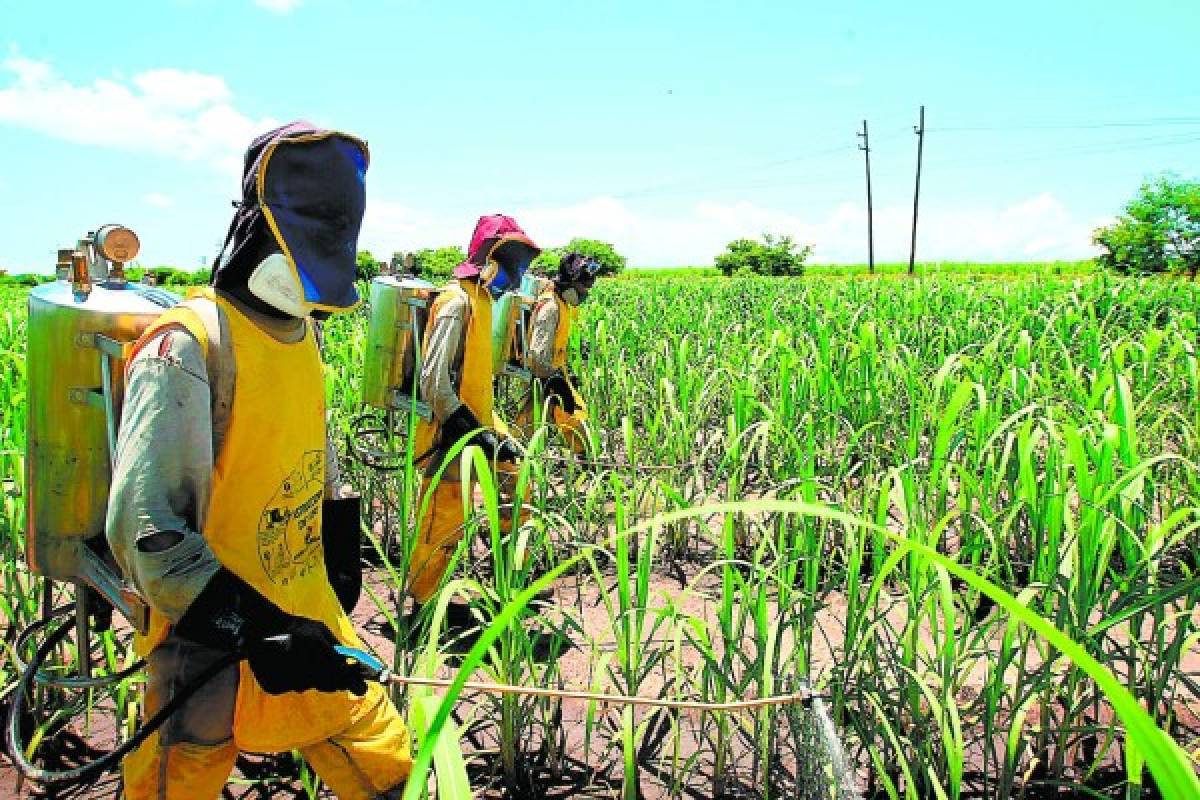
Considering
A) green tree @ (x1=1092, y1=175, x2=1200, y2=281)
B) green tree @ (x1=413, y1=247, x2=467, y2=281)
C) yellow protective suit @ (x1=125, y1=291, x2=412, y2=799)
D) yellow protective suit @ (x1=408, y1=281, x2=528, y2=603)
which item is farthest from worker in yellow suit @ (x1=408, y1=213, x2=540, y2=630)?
green tree @ (x1=1092, y1=175, x2=1200, y2=281)

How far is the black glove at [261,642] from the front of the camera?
130cm

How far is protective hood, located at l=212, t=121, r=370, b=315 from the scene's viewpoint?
138 centimetres

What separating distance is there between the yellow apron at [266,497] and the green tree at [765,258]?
129 ft

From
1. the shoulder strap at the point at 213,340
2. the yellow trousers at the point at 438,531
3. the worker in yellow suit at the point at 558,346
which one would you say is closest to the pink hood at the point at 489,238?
the yellow trousers at the point at 438,531

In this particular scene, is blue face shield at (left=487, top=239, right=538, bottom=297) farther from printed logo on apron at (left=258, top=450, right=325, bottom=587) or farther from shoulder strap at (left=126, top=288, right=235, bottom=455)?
shoulder strap at (left=126, top=288, right=235, bottom=455)

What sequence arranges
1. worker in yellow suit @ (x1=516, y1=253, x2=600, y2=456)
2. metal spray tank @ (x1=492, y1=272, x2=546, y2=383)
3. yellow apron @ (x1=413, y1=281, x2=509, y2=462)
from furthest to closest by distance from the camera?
worker in yellow suit @ (x1=516, y1=253, x2=600, y2=456)
metal spray tank @ (x1=492, y1=272, x2=546, y2=383)
yellow apron @ (x1=413, y1=281, x2=509, y2=462)

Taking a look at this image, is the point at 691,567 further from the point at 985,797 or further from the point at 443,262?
the point at 443,262

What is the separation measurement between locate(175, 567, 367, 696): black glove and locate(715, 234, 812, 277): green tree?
129 feet

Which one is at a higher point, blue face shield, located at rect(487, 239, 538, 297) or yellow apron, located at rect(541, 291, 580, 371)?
blue face shield, located at rect(487, 239, 538, 297)

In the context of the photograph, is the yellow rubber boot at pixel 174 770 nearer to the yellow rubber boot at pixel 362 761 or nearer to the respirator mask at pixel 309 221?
the yellow rubber boot at pixel 362 761

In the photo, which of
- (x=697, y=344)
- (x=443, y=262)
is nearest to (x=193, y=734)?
(x=697, y=344)

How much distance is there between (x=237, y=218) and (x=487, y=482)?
66cm

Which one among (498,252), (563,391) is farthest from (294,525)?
(563,391)

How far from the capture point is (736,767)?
2.10m
